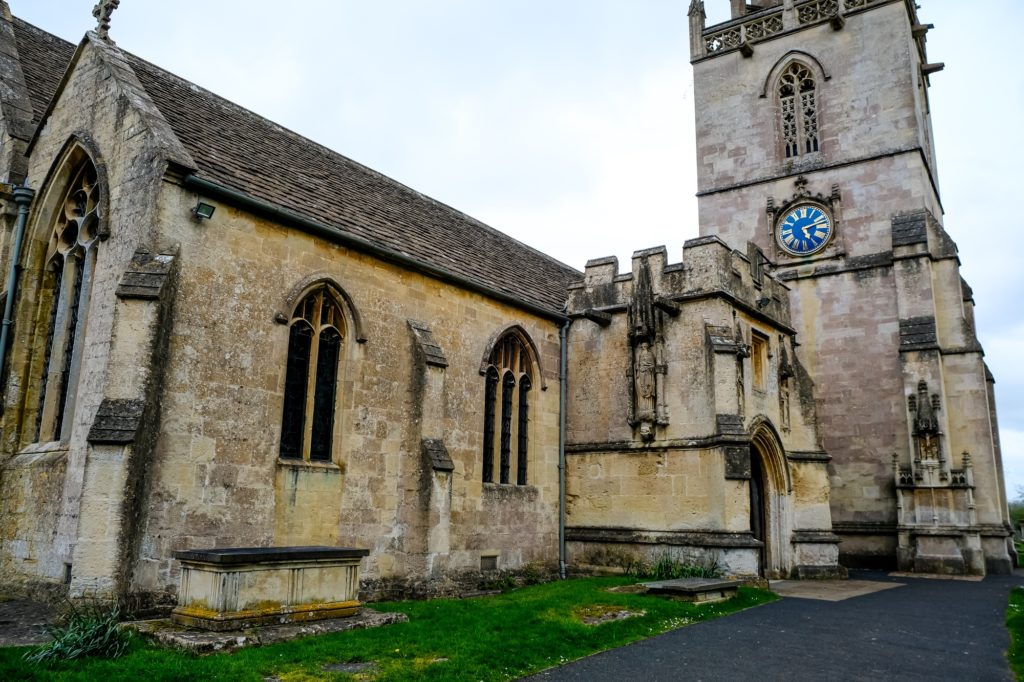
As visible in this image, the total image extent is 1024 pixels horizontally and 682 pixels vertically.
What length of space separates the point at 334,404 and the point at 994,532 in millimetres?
19200

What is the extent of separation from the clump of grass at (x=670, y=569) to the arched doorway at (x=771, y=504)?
9.80ft

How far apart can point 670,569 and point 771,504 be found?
12.4 feet

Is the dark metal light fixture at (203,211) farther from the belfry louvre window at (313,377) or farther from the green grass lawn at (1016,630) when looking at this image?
the green grass lawn at (1016,630)

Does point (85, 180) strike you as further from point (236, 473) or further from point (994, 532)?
point (994, 532)

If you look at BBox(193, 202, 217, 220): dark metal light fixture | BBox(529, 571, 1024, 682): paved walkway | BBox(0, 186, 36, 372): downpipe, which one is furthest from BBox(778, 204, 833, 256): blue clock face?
BBox(0, 186, 36, 372): downpipe

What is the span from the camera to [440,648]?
8453 millimetres

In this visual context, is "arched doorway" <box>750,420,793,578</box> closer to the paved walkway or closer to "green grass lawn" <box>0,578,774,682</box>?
the paved walkway

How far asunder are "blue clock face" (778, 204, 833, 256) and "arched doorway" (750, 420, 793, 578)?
32.7ft

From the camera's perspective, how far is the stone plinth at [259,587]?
847cm

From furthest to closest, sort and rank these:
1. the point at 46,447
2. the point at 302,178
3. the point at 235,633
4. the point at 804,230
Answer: the point at 804,230
the point at 302,178
the point at 46,447
the point at 235,633

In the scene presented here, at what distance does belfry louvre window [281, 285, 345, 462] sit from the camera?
40.9ft

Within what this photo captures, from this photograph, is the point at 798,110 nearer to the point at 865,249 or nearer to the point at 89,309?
the point at 865,249

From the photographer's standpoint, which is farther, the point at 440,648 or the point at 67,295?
the point at 67,295

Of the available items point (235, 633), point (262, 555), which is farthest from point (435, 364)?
point (235, 633)
